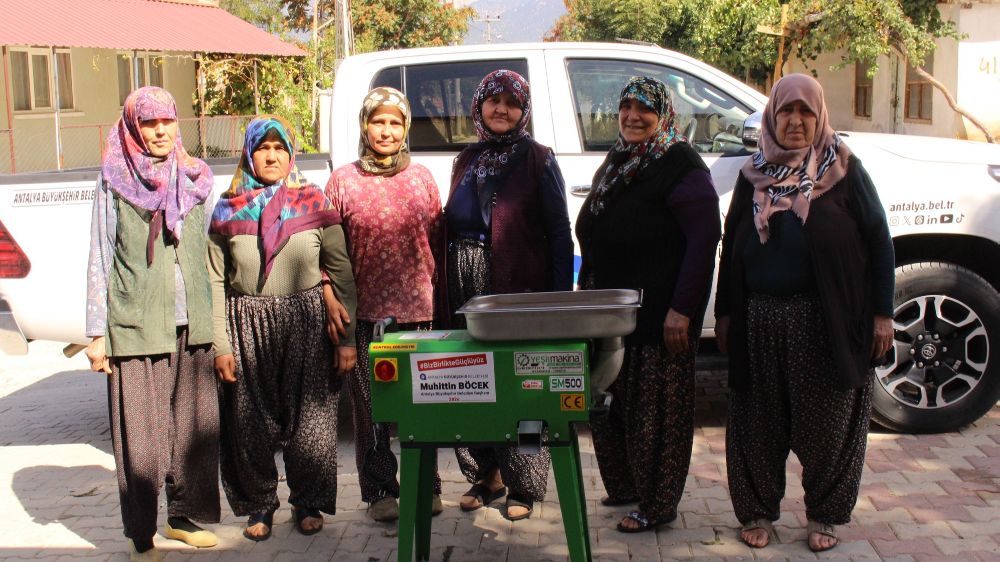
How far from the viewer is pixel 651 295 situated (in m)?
4.01

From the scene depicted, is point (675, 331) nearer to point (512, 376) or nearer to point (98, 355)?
point (512, 376)

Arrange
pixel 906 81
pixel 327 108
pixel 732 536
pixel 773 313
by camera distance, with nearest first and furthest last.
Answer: pixel 773 313, pixel 732 536, pixel 327 108, pixel 906 81

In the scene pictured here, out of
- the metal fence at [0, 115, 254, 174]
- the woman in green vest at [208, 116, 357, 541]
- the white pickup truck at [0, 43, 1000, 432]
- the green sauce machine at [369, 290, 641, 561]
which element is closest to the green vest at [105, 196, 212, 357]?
the woman in green vest at [208, 116, 357, 541]

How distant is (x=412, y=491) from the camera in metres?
3.40

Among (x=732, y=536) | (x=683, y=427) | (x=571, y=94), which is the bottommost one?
(x=732, y=536)

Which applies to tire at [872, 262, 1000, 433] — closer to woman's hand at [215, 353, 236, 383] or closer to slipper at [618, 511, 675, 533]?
slipper at [618, 511, 675, 533]

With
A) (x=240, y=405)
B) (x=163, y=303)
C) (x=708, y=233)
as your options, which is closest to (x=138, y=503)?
(x=240, y=405)

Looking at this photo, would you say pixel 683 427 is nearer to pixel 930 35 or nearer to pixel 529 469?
pixel 529 469

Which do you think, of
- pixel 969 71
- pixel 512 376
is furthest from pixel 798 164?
pixel 969 71

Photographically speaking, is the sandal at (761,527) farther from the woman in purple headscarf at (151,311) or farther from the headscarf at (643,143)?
the woman in purple headscarf at (151,311)

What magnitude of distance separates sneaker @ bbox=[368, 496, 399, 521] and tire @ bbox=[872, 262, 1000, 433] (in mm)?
2515

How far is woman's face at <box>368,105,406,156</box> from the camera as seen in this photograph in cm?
407

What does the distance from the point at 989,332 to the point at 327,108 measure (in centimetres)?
389

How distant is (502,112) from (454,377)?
135cm
